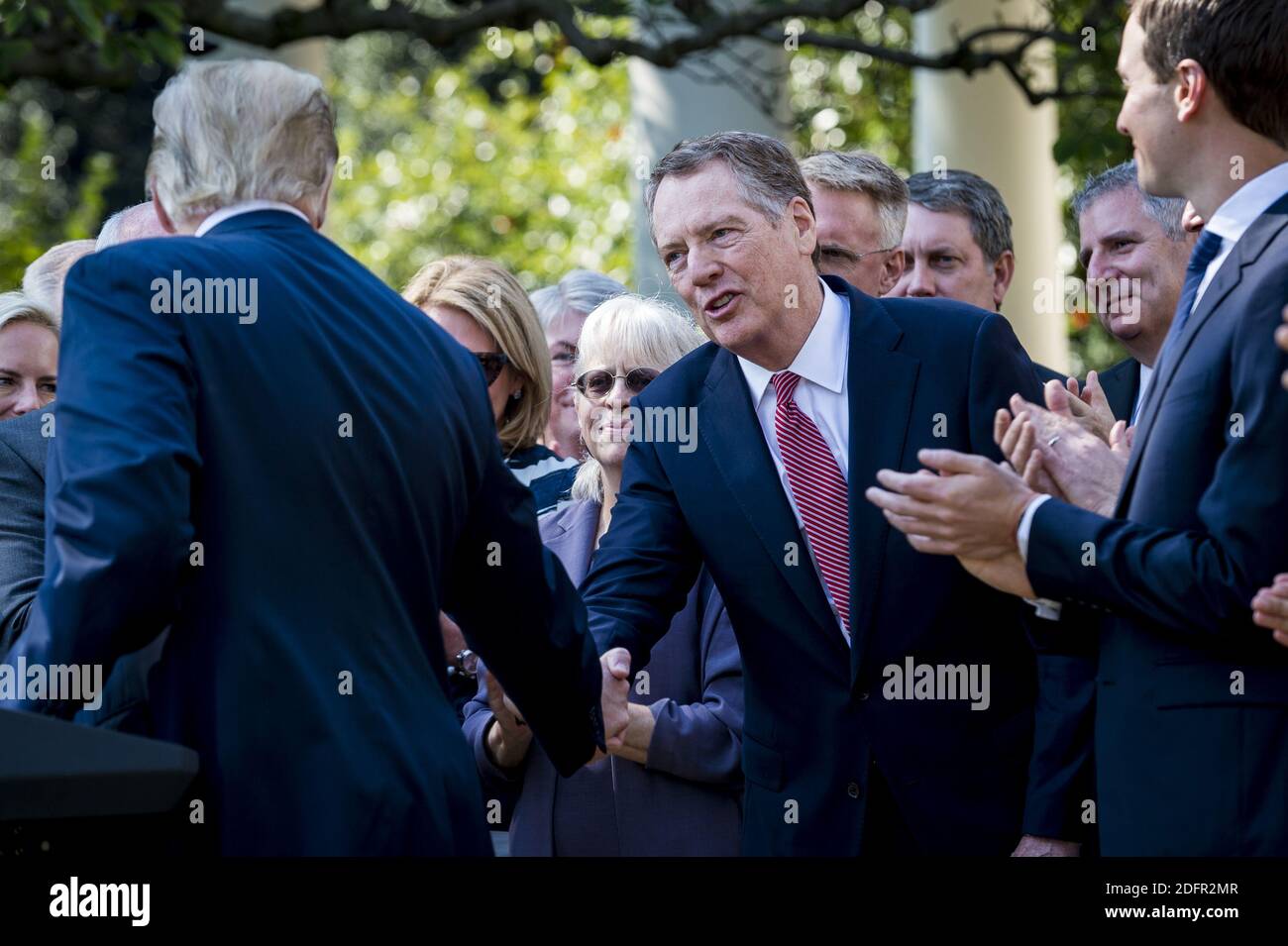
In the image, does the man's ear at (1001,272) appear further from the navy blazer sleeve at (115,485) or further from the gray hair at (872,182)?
the navy blazer sleeve at (115,485)

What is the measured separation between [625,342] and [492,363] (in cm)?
57

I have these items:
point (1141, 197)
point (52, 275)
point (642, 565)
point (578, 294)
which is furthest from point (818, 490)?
point (52, 275)

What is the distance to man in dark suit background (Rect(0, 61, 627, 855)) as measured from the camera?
2781 millimetres

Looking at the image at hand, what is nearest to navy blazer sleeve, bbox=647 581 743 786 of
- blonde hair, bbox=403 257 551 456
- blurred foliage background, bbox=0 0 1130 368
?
blonde hair, bbox=403 257 551 456

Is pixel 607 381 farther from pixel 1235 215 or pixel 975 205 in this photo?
pixel 1235 215

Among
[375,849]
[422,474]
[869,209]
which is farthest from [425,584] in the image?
[869,209]

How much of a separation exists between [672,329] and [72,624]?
107 inches

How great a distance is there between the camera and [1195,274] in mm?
3332

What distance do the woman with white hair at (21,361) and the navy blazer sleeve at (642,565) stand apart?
1870 millimetres

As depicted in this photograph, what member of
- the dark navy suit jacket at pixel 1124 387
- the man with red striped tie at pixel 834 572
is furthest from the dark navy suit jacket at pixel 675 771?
the dark navy suit jacket at pixel 1124 387

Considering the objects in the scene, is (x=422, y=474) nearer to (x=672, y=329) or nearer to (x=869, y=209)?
(x=672, y=329)

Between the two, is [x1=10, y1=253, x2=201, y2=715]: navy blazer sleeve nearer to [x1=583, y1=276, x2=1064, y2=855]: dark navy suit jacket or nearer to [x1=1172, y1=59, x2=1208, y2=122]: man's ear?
[x1=583, y1=276, x2=1064, y2=855]: dark navy suit jacket

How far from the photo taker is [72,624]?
273 centimetres

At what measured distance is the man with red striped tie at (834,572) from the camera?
3.96m
